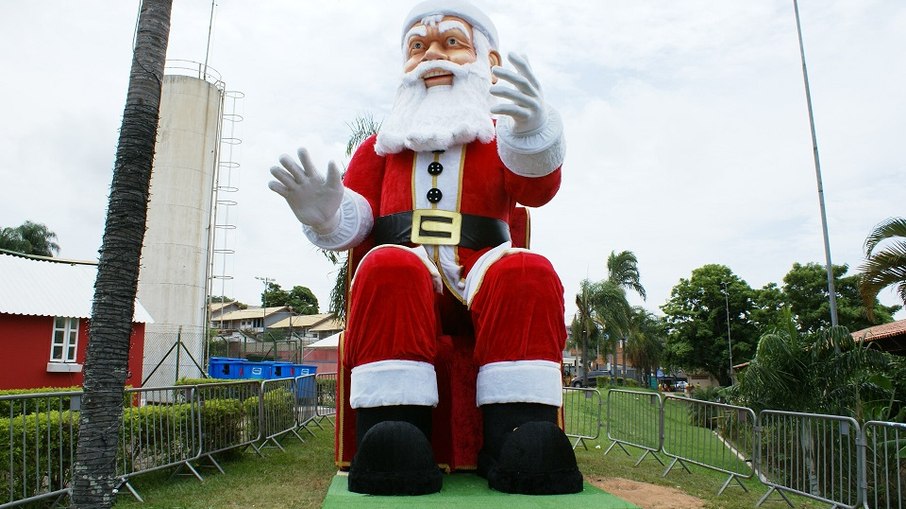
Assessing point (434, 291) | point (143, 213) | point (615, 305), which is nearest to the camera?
point (143, 213)

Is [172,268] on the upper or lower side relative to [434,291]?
upper

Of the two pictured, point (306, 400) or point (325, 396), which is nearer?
point (306, 400)

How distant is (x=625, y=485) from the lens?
523 cm

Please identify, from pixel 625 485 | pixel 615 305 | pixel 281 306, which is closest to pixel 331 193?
pixel 625 485

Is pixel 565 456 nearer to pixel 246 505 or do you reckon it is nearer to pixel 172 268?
pixel 246 505

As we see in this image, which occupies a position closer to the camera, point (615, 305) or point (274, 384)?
point (274, 384)

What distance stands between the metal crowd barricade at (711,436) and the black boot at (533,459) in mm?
2804

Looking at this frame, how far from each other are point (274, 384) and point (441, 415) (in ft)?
14.5

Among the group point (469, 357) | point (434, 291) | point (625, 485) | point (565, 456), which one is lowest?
point (625, 485)

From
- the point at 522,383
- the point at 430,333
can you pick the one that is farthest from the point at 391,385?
the point at 522,383

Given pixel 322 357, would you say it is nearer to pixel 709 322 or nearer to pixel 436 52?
pixel 709 322

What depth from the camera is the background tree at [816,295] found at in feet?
92.9

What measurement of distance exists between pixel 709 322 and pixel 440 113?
3214cm

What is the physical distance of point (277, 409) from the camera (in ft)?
25.2
